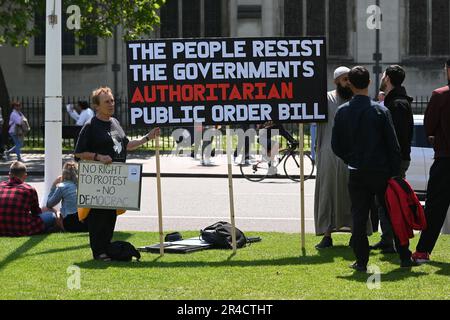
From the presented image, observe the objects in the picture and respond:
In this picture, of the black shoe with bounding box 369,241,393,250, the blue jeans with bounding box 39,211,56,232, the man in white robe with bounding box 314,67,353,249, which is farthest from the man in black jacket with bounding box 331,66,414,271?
the blue jeans with bounding box 39,211,56,232

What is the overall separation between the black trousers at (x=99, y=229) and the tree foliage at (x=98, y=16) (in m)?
17.6

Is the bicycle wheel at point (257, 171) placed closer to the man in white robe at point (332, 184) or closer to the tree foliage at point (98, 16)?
the tree foliage at point (98, 16)

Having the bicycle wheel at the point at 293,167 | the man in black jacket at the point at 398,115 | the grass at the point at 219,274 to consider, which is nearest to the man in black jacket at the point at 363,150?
the grass at the point at 219,274

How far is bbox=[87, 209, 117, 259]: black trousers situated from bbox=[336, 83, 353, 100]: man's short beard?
2699mm

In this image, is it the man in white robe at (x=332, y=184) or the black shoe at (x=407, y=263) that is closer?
the black shoe at (x=407, y=263)

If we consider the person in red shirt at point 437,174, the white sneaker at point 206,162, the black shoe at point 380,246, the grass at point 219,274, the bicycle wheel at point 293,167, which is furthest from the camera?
the white sneaker at point 206,162

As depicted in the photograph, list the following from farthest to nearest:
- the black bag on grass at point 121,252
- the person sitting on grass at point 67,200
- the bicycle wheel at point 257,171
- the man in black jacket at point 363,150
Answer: the bicycle wheel at point 257,171 → the person sitting on grass at point 67,200 → the black bag on grass at point 121,252 → the man in black jacket at point 363,150

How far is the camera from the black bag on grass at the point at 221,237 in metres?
11.0

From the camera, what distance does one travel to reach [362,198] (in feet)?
29.9

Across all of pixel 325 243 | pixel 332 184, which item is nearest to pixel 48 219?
pixel 325 243

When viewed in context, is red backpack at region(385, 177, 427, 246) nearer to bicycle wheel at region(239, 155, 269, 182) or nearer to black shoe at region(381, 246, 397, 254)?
black shoe at region(381, 246, 397, 254)

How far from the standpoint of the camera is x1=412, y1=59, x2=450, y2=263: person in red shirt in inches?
380

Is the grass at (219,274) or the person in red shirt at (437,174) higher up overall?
the person in red shirt at (437,174)

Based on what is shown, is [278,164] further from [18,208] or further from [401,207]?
[401,207]
